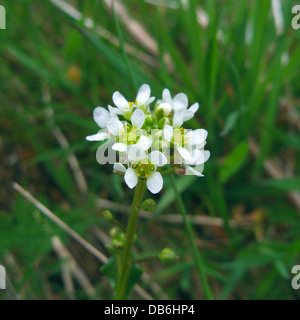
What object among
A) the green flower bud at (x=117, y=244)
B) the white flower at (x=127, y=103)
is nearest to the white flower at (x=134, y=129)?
the white flower at (x=127, y=103)

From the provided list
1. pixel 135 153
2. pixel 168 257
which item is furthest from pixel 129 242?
pixel 135 153

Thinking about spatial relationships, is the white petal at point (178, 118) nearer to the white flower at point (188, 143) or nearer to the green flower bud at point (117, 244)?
the white flower at point (188, 143)

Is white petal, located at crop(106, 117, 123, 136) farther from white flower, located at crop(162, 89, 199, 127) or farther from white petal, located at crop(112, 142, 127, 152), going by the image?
white flower, located at crop(162, 89, 199, 127)

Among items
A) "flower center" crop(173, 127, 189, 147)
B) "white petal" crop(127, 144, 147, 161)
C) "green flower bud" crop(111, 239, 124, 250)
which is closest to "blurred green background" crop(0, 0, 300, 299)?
"green flower bud" crop(111, 239, 124, 250)
